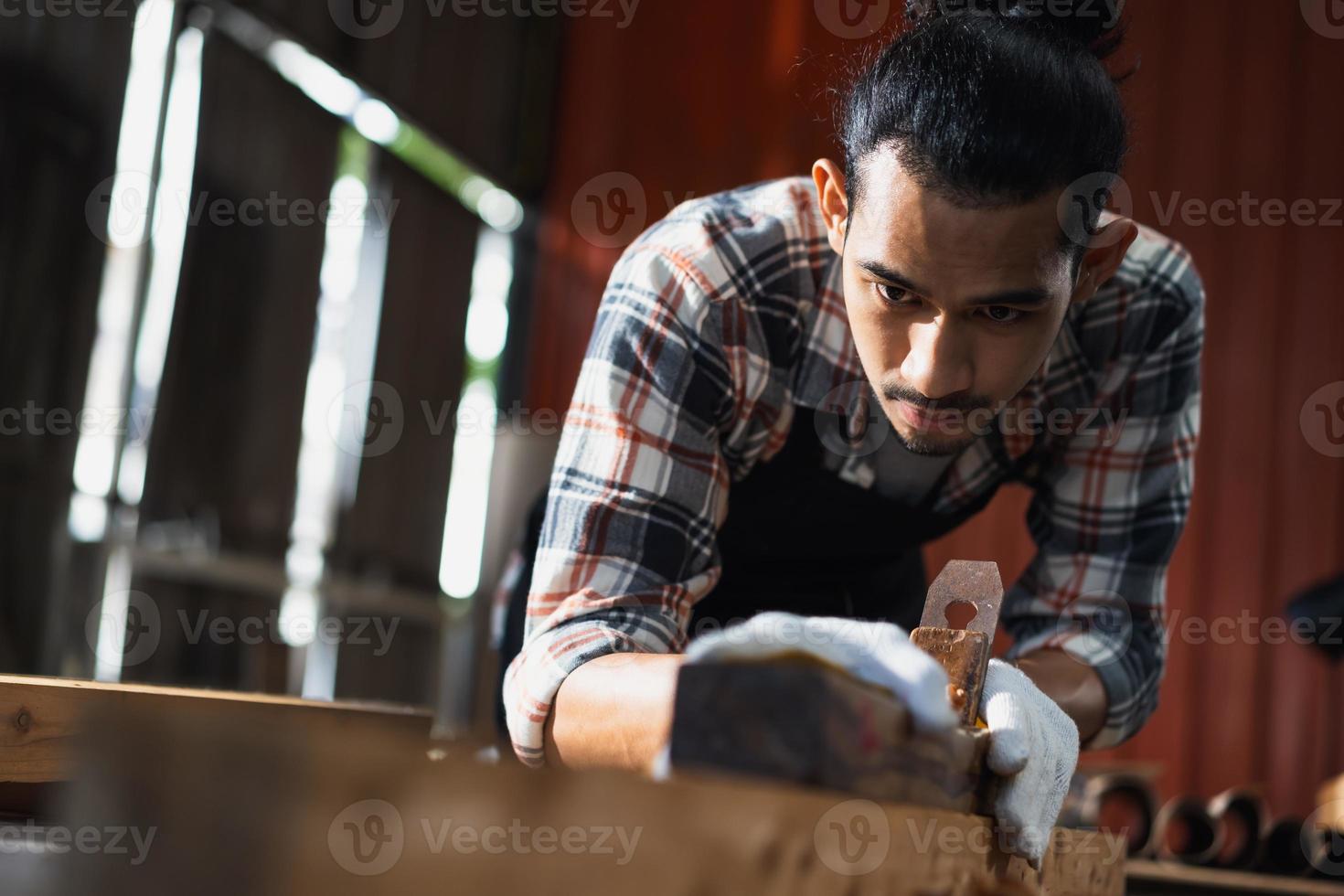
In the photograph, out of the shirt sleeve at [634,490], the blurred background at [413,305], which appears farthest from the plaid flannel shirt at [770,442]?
the blurred background at [413,305]

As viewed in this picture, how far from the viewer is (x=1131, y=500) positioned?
59.2 inches

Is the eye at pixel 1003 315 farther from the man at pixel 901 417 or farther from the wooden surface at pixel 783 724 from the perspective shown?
the wooden surface at pixel 783 724

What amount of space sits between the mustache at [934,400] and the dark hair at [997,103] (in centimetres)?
15

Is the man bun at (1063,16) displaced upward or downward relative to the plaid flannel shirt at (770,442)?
upward

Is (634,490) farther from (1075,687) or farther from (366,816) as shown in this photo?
(366,816)

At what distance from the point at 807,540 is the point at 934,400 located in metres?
0.41

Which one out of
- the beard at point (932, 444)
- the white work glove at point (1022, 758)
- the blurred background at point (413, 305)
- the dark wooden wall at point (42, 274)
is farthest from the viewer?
the blurred background at point (413, 305)

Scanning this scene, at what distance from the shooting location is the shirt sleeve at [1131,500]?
1.45m

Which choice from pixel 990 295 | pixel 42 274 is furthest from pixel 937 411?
pixel 42 274

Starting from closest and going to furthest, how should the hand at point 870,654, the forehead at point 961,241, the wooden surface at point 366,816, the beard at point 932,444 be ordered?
1. the wooden surface at point 366,816
2. the hand at point 870,654
3. the forehead at point 961,241
4. the beard at point 932,444

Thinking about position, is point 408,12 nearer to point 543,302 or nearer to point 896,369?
point 543,302

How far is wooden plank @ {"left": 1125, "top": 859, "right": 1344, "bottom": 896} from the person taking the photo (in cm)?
222

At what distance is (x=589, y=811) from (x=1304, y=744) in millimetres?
3884

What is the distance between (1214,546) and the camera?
4.02m
